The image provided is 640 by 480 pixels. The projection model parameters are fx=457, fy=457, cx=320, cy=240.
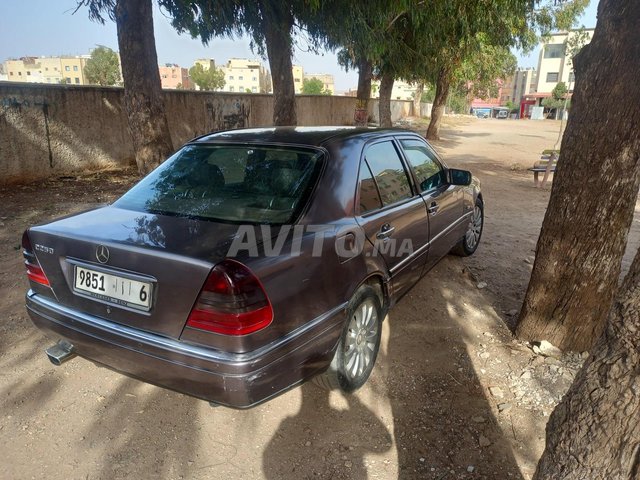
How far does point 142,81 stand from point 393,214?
18.6 feet

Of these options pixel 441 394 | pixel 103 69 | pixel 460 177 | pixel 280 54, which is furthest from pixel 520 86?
pixel 441 394

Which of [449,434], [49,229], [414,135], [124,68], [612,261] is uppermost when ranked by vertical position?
[124,68]

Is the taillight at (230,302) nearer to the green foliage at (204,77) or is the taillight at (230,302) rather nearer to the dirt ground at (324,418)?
the dirt ground at (324,418)

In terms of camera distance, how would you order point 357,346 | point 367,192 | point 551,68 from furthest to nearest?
point 551,68 < point 367,192 < point 357,346

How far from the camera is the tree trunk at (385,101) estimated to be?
1595 cm

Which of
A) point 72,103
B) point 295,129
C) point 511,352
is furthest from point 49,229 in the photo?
point 72,103

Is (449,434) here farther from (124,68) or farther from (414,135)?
(124,68)

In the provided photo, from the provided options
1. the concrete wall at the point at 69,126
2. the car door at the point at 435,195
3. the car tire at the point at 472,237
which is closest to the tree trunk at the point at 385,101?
the concrete wall at the point at 69,126

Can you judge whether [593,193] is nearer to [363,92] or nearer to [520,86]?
[363,92]

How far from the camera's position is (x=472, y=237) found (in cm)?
536

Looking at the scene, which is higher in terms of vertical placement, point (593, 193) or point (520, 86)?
point (520, 86)

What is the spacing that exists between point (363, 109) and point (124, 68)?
8.89 metres

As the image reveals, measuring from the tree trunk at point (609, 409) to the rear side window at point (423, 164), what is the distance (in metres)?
2.27

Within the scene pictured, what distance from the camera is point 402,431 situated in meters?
2.60
